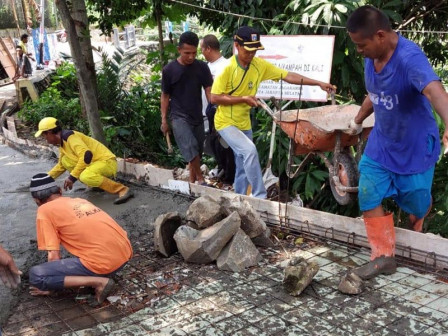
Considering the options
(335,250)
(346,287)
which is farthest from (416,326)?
(335,250)

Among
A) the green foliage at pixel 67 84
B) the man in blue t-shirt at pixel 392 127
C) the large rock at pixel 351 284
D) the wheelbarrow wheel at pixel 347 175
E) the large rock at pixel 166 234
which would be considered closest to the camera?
the man in blue t-shirt at pixel 392 127

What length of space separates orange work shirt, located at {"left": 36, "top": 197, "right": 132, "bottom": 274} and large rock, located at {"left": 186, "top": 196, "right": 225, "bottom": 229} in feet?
2.39

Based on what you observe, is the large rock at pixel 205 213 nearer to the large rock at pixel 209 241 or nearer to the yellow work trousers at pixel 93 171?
the large rock at pixel 209 241

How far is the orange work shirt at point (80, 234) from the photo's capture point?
11.5ft

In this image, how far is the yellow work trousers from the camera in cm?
557

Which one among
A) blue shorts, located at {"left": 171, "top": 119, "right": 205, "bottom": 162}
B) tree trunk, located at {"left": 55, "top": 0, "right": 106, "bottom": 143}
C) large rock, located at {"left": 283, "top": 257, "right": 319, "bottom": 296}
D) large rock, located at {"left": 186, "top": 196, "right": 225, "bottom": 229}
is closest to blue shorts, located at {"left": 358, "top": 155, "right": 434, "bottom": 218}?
large rock, located at {"left": 283, "top": 257, "right": 319, "bottom": 296}

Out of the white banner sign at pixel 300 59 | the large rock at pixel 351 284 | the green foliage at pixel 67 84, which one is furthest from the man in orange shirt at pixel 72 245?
the green foliage at pixel 67 84

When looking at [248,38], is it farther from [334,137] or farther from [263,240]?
[263,240]

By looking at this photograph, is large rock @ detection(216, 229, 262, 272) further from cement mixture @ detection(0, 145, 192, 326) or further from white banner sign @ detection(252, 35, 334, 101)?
white banner sign @ detection(252, 35, 334, 101)

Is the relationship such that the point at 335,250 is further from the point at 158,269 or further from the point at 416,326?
the point at 158,269

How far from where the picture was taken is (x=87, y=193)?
6.17 m

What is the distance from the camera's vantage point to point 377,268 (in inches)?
138

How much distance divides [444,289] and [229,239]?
1.55 meters

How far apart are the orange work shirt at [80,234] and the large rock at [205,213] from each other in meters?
0.73
